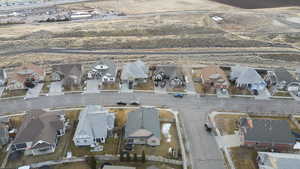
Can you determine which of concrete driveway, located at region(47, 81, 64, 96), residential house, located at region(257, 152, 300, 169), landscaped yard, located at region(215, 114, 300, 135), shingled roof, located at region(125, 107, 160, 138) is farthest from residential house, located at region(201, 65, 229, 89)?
concrete driveway, located at region(47, 81, 64, 96)

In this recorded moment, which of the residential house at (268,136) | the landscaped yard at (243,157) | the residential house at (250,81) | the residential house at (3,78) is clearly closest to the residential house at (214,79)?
the residential house at (250,81)

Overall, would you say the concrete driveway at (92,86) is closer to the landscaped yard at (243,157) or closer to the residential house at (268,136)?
the landscaped yard at (243,157)

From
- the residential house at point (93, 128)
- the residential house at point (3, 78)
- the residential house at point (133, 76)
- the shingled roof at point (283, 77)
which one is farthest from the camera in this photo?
the residential house at point (3, 78)

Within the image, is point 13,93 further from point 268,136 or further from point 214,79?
point 268,136

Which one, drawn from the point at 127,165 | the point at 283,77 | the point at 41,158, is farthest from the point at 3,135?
the point at 283,77

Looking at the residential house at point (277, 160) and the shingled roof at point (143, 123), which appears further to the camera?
the shingled roof at point (143, 123)

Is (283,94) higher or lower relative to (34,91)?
lower
